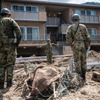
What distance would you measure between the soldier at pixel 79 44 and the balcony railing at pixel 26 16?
10.8 meters

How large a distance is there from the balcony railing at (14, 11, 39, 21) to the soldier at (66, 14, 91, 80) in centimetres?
1084

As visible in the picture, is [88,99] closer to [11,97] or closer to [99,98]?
[99,98]

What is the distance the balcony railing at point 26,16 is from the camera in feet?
41.9

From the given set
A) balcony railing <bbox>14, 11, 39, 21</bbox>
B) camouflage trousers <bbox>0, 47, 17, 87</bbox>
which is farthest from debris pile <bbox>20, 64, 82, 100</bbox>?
balcony railing <bbox>14, 11, 39, 21</bbox>

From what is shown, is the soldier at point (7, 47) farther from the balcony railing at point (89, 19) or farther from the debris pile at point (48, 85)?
the balcony railing at point (89, 19)

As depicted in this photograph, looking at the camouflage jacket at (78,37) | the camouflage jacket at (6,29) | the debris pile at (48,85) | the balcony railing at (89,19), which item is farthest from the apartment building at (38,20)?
the debris pile at (48,85)

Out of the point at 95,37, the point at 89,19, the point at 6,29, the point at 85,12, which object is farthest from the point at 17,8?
the point at 6,29

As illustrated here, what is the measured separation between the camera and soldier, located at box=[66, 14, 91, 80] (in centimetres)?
297

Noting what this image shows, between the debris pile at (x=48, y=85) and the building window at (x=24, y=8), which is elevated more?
the building window at (x=24, y=8)

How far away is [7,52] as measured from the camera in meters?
2.77

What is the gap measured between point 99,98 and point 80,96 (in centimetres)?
32

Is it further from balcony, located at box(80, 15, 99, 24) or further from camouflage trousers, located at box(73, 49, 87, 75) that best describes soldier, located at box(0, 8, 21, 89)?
balcony, located at box(80, 15, 99, 24)

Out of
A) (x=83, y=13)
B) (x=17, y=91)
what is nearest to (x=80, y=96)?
(x=17, y=91)

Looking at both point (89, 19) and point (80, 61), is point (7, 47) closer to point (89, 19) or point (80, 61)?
point (80, 61)
